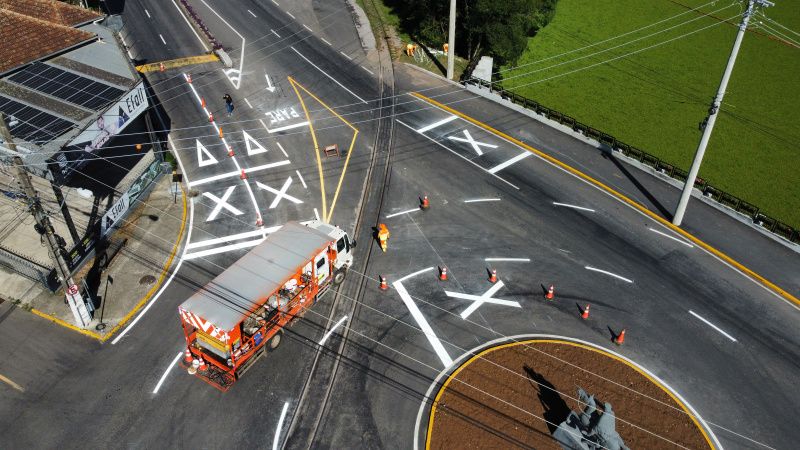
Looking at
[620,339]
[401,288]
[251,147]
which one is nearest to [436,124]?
[251,147]

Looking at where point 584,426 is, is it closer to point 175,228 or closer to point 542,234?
point 542,234

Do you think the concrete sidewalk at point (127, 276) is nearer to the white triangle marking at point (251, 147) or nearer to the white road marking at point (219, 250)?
the white road marking at point (219, 250)

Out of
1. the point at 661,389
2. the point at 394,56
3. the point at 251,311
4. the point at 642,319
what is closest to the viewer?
the point at 251,311

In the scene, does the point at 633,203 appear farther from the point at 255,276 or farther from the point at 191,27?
the point at 191,27

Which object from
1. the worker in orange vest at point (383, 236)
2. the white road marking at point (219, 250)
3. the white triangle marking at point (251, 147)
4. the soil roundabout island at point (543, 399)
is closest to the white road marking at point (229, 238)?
the white road marking at point (219, 250)

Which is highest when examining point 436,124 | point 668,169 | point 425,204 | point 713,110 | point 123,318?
point 713,110

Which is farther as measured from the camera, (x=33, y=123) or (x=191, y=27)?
(x=191, y=27)

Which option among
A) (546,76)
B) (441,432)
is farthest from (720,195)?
(441,432)

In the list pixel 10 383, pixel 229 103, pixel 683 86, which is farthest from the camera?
pixel 683 86
